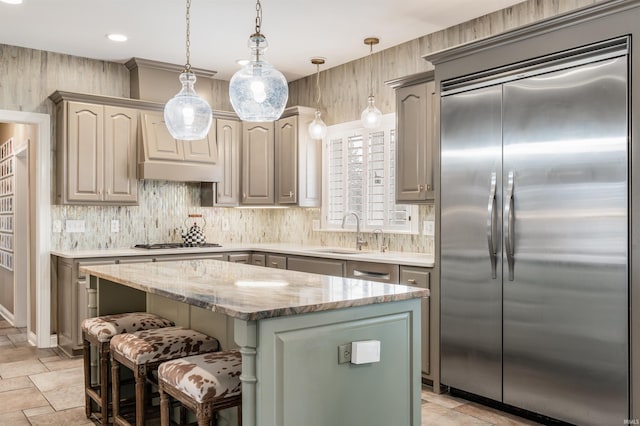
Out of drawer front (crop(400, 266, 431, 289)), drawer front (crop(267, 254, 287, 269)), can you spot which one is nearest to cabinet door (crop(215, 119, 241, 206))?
drawer front (crop(267, 254, 287, 269))

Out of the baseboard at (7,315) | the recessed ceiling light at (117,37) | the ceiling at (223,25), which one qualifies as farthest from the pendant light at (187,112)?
the baseboard at (7,315)

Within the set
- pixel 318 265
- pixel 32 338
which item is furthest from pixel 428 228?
pixel 32 338

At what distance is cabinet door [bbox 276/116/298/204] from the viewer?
5496 millimetres

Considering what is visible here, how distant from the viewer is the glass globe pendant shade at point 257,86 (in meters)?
2.40

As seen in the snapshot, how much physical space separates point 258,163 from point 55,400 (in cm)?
305

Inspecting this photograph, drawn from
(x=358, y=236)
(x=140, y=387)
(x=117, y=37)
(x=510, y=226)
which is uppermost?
(x=117, y=37)

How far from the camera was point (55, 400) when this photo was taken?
3580mm

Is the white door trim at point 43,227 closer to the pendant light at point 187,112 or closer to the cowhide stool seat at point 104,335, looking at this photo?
the cowhide stool seat at point 104,335

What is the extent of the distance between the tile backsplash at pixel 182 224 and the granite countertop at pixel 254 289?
81.7 inches

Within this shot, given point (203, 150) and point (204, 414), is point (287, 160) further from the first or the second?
point (204, 414)

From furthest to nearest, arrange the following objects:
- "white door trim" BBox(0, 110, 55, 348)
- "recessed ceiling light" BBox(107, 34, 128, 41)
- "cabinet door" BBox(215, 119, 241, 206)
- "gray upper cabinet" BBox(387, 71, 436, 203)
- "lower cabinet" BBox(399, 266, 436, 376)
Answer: "cabinet door" BBox(215, 119, 241, 206) < "white door trim" BBox(0, 110, 55, 348) < "recessed ceiling light" BBox(107, 34, 128, 41) < "gray upper cabinet" BBox(387, 71, 436, 203) < "lower cabinet" BBox(399, 266, 436, 376)

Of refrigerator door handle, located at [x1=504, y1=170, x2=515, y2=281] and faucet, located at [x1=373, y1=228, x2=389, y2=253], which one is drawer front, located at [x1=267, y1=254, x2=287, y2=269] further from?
refrigerator door handle, located at [x1=504, y1=170, x2=515, y2=281]

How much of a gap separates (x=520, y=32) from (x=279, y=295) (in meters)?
2.16

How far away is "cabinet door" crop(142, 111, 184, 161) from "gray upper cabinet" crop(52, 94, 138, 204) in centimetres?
11
